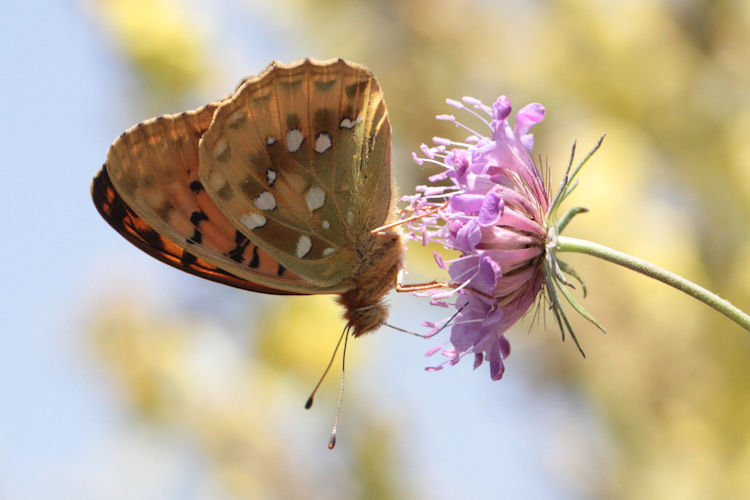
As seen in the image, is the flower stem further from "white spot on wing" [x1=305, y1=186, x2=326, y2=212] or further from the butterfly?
"white spot on wing" [x1=305, y1=186, x2=326, y2=212]

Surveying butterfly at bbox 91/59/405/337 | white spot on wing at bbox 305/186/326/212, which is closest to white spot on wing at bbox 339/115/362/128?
butterfly at bbox 91/59/405/337

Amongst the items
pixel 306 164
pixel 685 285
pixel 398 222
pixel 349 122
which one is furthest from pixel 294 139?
pixel 685 285

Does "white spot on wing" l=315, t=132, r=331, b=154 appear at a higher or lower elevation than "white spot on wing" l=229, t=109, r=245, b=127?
lower

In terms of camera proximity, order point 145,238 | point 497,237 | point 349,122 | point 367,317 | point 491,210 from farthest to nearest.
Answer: point 145,238 < point 367,317 < point 349,122 < point 497,237 < point 491,210

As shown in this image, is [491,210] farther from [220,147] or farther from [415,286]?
[220,147]

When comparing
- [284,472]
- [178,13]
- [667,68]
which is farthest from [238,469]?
[667,68]

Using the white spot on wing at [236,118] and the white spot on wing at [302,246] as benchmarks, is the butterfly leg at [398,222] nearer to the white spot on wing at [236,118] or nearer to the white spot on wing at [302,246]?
the white spot on wing at [302,246]
